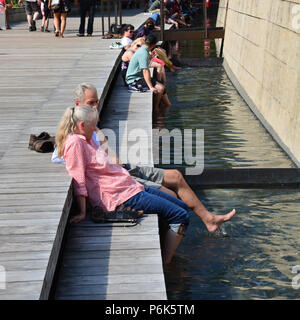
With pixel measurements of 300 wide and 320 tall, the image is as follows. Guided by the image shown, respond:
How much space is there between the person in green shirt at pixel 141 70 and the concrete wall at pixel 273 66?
220 cm

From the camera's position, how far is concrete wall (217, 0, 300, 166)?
10.9m

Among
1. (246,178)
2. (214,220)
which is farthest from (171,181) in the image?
(246,178)

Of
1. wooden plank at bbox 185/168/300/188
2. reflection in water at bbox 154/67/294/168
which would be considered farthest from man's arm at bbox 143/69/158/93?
wooden plank at bbox 185/168/300/188

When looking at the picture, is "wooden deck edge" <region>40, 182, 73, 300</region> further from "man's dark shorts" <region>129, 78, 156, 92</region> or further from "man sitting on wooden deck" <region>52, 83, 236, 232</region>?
"man's dark shorts" <region>129, 78, 156, 92</region>

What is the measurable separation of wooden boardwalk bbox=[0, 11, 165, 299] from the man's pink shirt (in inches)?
6.6

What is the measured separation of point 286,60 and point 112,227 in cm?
693

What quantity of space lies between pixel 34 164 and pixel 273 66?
7.58 m

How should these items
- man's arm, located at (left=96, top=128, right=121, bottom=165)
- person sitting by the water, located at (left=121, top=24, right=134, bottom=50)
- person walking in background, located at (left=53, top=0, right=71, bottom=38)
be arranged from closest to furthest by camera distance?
man's arm, located at (left=96, top=128, right=121, bottom=165), person sitting by the water, located at (left=121, top=24, right=134, bottom=50), person walking in background, located at (left=53, top=0, right=71, bottom=38)

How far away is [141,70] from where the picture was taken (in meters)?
13.0

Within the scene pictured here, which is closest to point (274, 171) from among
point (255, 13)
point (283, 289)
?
point (283, 289)

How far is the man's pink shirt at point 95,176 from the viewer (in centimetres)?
573

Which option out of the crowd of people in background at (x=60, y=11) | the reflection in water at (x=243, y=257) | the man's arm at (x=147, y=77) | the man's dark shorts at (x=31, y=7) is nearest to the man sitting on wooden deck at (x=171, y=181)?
the reflection in water at (x=243, y=257)

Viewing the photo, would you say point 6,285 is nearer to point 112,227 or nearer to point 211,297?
point 112,227

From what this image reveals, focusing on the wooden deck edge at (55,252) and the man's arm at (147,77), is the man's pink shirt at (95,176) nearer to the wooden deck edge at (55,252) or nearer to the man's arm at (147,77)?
the wooden deck edge at (55,252)
